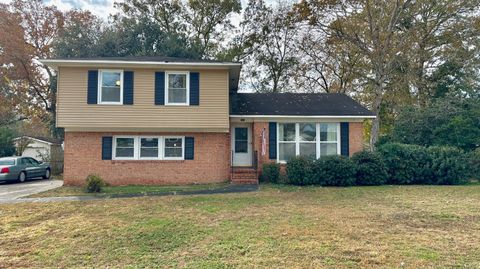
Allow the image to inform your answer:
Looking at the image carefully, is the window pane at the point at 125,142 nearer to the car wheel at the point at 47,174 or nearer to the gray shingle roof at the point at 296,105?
Result: the gray shingle roof at the point at 296,105

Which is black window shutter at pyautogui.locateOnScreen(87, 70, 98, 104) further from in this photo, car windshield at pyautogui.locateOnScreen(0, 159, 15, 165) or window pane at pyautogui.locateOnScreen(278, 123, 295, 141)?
window pane at pyautogui.locateOnScreen(278, 123, 295, 141)

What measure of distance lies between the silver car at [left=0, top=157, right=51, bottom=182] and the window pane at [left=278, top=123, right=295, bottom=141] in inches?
557

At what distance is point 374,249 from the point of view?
543 centimetres

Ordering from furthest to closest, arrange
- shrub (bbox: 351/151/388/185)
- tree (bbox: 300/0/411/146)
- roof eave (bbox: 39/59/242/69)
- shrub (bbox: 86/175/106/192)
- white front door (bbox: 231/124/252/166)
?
tree (bbox: 300/0/411/146) → white front door (bbox: 231/124/252/166) → shrub (bbox: 351/151/388/185) → roof eave (bbox: 39/59/242/69) → shrub (bbox: 86/175/106/192)

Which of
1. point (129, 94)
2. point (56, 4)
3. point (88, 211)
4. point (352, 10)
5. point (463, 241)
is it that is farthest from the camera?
point (56, 4)

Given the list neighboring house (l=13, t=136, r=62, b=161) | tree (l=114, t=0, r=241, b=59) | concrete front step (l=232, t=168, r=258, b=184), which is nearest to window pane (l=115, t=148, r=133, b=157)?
concrete front step (l=232, t=168, r=258, b=184)

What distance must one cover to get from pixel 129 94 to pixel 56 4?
58.6 feet

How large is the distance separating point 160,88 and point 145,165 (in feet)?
11.7

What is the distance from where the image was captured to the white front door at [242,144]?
52.0 feet

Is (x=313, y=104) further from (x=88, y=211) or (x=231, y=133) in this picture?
(x=88, y=211)

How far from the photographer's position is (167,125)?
14.0m

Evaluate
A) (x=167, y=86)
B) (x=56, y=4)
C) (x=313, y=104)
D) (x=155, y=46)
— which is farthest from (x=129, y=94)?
(x=56, y=4)

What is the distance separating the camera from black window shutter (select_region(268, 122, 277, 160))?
15180 mm

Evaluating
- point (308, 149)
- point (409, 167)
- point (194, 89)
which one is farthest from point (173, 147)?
point (409, 167)
